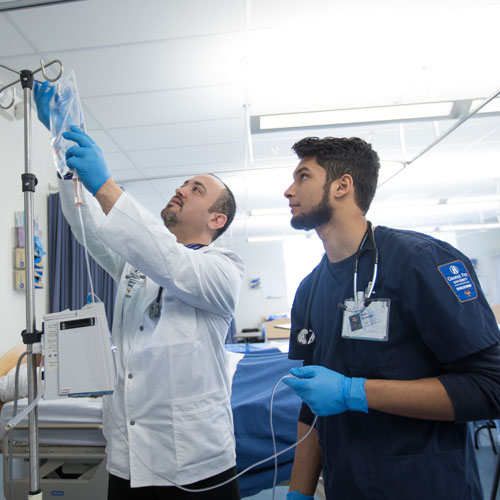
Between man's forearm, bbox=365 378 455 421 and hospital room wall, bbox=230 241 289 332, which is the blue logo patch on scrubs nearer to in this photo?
man's forearm, bbox=365 378 455 421

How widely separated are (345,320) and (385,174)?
4366mm

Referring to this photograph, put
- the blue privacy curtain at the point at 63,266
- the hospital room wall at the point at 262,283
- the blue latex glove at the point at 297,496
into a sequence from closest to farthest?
1. the blue latex glove at the point at 297,496
2. the blue privacy curtain at the point at 63,266
3. the hospital room wall at the point at 262,283

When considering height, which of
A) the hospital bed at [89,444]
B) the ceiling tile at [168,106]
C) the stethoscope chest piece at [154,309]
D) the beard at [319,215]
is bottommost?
the hospital bed at [89,444]

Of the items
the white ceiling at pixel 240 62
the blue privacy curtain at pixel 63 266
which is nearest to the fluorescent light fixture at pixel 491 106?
the white ceiling at pixel 240 62

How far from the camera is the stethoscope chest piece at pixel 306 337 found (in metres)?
1.08

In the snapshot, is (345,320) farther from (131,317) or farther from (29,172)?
(29,172)

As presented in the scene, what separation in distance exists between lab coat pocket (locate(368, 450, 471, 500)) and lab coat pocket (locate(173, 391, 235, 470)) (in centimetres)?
45

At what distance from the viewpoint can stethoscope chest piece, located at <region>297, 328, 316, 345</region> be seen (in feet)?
3.53

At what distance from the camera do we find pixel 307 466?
106 cm

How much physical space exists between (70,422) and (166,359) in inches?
53.6

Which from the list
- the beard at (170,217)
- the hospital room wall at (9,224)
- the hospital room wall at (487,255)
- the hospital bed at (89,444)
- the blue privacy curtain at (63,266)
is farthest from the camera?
the hospital room wall at (487,255)

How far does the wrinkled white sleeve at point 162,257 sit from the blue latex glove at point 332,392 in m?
0.38

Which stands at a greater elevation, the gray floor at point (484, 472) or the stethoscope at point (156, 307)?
the stethoscope at point (156, 307)

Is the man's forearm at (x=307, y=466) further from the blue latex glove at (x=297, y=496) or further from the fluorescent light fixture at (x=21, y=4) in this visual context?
the fluorescent light fixture at (x=21, y=4)
